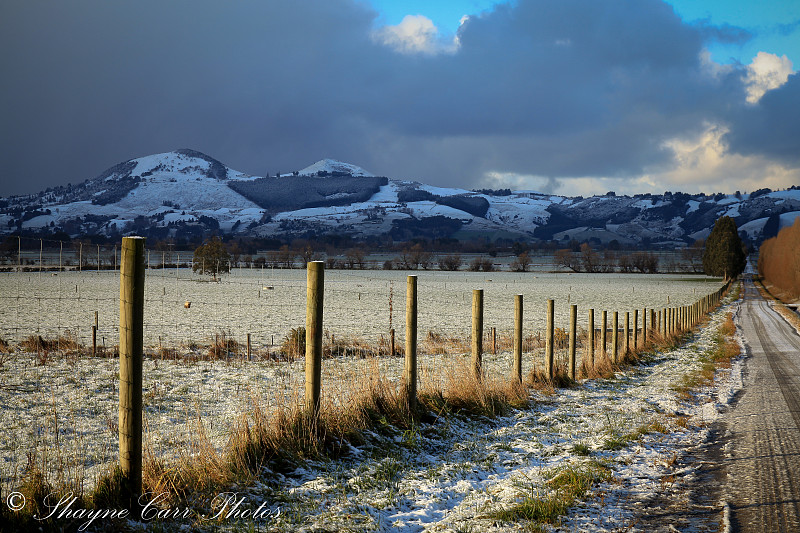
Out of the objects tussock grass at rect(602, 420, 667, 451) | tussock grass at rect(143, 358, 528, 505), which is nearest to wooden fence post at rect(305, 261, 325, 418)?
tussock grass at rect(143, 358, 528, 505)

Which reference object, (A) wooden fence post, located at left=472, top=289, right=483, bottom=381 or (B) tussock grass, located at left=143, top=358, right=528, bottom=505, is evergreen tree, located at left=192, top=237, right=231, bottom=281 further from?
(B) tussock grass, located at left=143, top=358, right=528, bottom=505

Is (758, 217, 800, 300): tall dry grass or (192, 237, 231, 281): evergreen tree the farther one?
(192, 237, 231, 281): evergreen tree

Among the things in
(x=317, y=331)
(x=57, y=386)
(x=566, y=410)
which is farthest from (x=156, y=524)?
(x=57, y=386)

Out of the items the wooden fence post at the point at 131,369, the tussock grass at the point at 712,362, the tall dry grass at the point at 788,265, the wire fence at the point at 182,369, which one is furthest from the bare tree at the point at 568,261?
the wooden fence post at the point at 131,369

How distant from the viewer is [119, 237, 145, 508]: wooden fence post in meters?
4.16

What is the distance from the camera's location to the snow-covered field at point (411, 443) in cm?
461

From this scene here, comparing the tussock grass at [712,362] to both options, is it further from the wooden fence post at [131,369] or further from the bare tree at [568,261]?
the bare tree at [568,261]

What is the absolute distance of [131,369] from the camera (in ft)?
13.8

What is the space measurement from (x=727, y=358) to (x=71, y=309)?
30528mm

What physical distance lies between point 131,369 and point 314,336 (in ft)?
6.27

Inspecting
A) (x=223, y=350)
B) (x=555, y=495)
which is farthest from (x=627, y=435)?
(x=223, y=350)

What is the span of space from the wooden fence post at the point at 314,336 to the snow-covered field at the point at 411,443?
0.18m

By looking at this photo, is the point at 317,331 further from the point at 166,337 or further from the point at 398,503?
the point at 166,337

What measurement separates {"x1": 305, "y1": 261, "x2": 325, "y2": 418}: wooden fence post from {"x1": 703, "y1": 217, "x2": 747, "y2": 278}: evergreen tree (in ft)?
301
